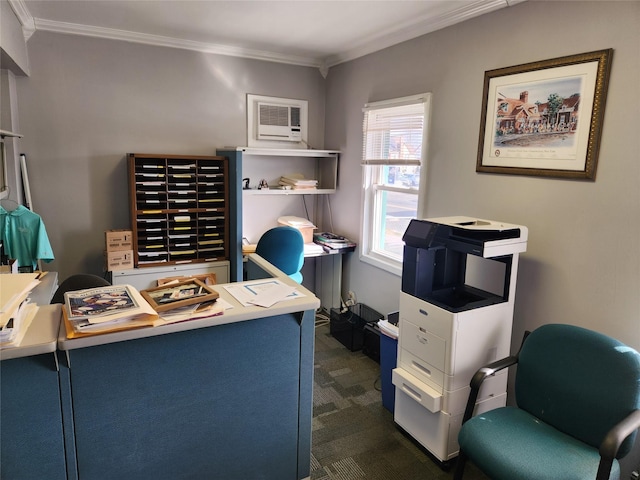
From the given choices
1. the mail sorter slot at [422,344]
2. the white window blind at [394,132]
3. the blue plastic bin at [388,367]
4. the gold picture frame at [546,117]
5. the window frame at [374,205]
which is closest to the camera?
the gold picture frame at [546,117]

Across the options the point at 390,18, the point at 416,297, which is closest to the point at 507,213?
the point at 416,297

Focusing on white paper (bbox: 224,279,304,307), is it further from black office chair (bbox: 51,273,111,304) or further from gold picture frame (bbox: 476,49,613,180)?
gold picture frame (bbox: 476,49,613,180)

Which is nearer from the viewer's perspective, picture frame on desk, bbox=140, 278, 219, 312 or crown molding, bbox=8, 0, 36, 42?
picture frame on desk, bbox=140, 278, 219, 312

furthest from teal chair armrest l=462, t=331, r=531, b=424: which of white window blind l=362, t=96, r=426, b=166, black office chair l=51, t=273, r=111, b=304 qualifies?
black office chair l=51, t=273, r=111, b=304

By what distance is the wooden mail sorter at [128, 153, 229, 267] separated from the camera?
3439mm

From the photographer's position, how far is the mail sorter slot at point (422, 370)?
88.3 inches

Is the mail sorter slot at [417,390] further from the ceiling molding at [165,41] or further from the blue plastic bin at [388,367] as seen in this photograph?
the ceiling molding at [165,41]

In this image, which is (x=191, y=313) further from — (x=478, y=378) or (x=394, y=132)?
(x=394, y=132)

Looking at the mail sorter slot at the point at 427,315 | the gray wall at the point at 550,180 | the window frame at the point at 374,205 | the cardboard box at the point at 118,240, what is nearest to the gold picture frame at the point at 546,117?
the gray wall at the point at 550,180

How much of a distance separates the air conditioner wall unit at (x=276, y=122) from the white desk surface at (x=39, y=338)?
295 centimetres

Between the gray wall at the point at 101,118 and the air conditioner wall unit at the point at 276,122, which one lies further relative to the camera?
the air conditioner wall unit at the point at 276,122

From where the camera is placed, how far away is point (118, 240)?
3326 millimetres

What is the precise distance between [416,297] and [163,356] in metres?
1.39

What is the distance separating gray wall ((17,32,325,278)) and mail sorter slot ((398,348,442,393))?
2.60 m
